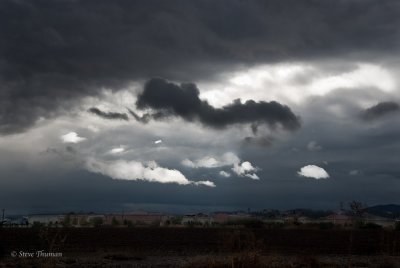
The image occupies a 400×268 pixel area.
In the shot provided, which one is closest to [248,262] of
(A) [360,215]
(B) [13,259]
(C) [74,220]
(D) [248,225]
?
(A) [360,215]

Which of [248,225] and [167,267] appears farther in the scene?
[248,225]

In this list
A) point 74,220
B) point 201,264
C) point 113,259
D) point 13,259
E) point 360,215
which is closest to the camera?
point 360,215

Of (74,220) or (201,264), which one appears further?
(74,220)

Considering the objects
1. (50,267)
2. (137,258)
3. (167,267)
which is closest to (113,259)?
(137,258)

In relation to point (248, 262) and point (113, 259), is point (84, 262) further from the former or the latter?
point (248, 262)

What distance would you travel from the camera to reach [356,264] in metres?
39.1

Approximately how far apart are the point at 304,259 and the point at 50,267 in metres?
15.6

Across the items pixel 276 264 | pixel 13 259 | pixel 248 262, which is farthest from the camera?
pixel 13 259

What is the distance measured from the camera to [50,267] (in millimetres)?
29031

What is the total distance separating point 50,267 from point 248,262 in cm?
1003

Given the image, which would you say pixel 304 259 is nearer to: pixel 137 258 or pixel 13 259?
pixel 137 258

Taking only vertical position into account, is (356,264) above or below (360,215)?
below

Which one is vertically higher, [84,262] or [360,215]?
[360,215]

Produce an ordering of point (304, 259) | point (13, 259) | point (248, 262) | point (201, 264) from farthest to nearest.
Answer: point (13, 259)
point (304, 259)
point (201, 264)
point (248, 262)
